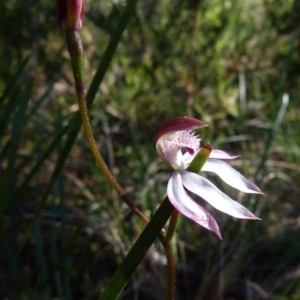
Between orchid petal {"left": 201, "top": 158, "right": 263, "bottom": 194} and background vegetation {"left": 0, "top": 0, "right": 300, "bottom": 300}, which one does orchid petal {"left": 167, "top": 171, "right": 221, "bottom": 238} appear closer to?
orchid petal {"left": 201, "top": 158, "right": 263, "bottom": 194}

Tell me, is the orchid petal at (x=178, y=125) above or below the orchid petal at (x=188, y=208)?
above

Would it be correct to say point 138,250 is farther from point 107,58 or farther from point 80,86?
point 107,58

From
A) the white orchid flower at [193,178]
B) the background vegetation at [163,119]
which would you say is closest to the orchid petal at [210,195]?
the white orchid flower at [193,178]

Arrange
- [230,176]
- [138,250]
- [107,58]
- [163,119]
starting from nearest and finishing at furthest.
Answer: [138,250] < [230,176] < [107,58] < [163,119]

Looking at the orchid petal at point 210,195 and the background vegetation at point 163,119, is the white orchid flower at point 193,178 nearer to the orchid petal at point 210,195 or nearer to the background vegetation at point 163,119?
the orchid petal at point 210,195

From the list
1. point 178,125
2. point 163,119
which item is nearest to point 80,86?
point 178,125

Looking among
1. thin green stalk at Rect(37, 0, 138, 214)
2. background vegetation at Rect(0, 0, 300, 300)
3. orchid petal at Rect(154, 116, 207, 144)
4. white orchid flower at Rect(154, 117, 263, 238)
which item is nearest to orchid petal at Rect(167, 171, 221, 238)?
white orchid flower at Rect(154, 117, 263, 238)
